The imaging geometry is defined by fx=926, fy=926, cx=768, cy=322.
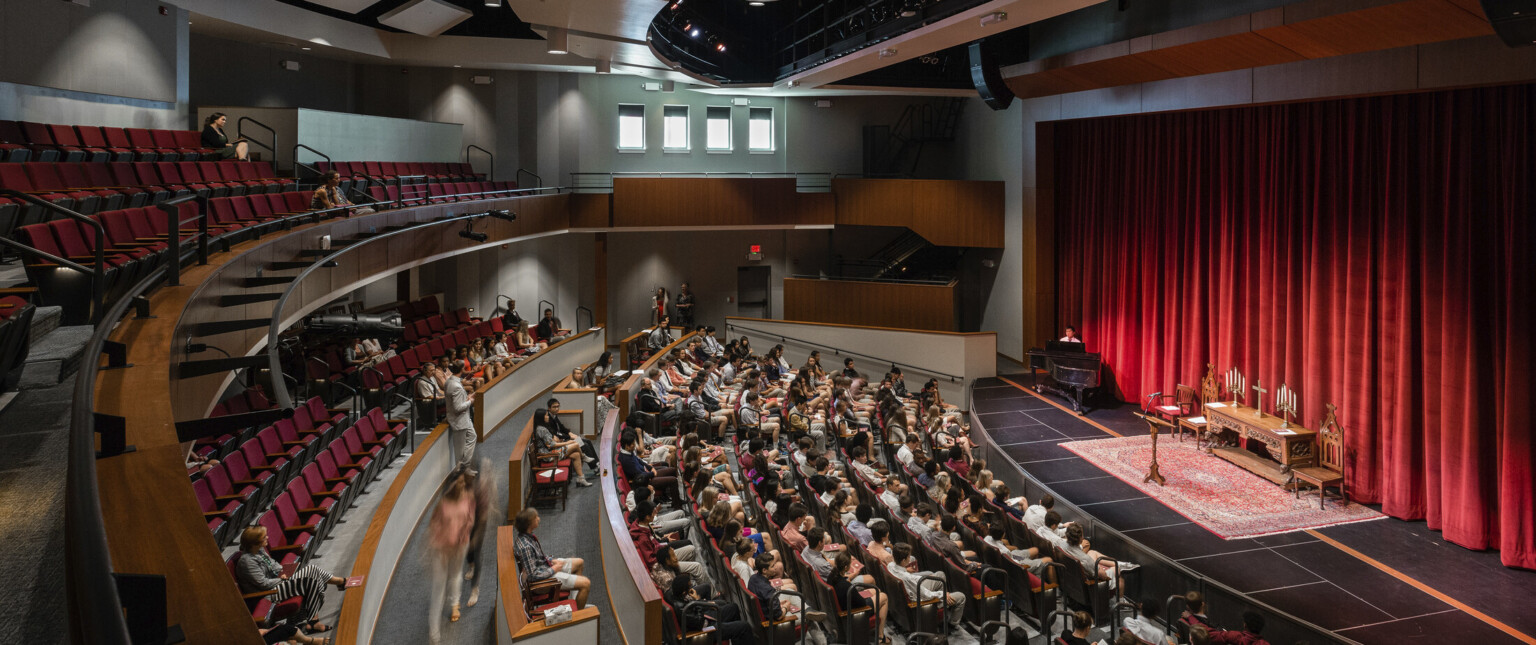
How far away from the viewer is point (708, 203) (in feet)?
55.4

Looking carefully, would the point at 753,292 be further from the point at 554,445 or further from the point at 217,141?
the point at 217,141

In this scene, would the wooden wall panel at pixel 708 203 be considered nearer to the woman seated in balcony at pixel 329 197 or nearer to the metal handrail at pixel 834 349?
the metal handrail at pixel 834 349

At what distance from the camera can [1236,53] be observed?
8836 millimetres

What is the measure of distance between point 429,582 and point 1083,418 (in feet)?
28.0

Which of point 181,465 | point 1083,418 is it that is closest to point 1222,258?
point 1083,418

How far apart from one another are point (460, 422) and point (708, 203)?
346 inches

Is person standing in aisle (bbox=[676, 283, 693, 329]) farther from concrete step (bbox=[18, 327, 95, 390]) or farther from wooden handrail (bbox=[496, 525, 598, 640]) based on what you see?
concrete step (bbox=[18, 327, 95, 390])

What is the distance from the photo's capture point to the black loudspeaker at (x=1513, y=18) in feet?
18.3

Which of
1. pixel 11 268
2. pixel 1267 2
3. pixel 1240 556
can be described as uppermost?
pixel 1267 2

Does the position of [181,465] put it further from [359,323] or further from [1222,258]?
[1222,258]

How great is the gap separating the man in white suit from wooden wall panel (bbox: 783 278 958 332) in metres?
8.49

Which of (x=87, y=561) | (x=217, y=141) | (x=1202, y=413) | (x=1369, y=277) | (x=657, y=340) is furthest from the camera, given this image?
(x=657, y=340)

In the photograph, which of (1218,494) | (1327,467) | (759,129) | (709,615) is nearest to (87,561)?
(709,615)

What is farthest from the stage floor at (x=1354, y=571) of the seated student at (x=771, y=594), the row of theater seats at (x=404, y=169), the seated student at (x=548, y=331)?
the row of theater seats at (x=404, y=169)
